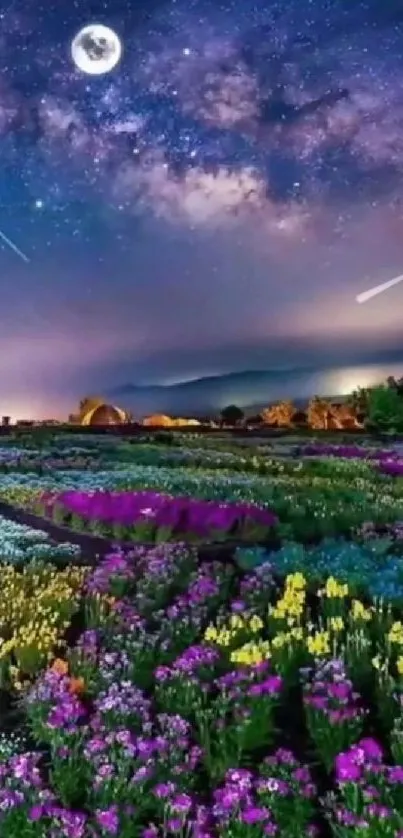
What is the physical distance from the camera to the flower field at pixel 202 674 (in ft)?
10.8

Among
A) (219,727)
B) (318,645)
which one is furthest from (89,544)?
(219,727)

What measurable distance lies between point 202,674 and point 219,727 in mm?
447

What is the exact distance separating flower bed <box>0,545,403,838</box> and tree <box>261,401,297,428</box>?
634 cm

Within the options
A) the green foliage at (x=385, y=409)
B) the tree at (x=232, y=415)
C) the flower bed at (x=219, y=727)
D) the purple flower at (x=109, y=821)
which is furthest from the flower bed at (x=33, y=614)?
the green foliage at (x=385, y=409)

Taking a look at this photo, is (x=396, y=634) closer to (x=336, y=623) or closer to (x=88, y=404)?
(x=336, y=623)

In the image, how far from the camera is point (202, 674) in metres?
4.07

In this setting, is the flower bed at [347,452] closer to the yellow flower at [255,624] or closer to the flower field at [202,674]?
the flower field at [202,674]

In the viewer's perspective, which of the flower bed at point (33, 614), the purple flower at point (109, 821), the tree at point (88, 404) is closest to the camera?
the purple flower at point (109, 821)

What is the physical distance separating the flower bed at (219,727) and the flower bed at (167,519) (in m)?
1.68

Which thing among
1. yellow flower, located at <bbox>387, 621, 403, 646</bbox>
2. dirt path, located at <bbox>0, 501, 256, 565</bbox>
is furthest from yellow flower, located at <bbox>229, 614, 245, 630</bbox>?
dirt path, located at <bbox>0, 501, 256, 565</bbox>

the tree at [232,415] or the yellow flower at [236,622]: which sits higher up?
the tree at [232,415]

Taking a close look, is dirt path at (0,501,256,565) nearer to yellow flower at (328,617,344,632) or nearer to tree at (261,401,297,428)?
yellow flower at (328,617,344,632)

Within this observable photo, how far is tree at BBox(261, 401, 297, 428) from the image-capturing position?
36.8ft

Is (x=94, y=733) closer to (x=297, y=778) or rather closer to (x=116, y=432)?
(x=297, y=778)
